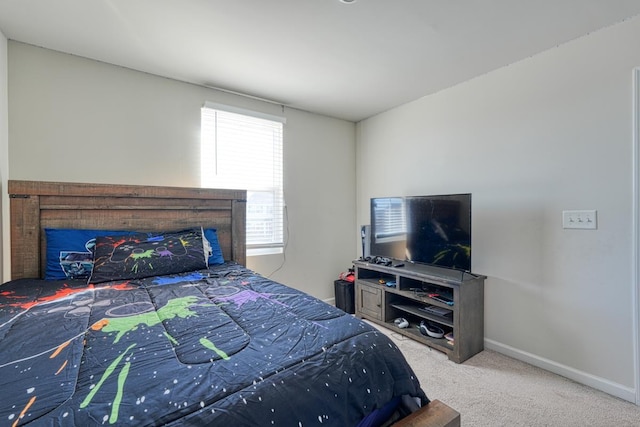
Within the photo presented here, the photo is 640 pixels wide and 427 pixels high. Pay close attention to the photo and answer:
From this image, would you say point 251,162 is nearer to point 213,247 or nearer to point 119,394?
point 213,247

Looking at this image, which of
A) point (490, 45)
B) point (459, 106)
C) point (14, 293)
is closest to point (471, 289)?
point (459, 106)

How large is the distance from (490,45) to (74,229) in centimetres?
329

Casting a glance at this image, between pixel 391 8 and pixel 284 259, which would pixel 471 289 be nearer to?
pixel 284 259

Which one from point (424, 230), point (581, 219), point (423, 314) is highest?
point (581, 219)

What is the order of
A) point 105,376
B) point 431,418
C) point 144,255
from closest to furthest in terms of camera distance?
point 105,376 < point 431,418 < point 144,255

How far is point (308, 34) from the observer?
1.94 meters

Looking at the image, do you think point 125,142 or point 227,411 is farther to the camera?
point 125,142

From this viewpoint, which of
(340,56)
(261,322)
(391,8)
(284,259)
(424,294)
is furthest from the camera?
(284,259)

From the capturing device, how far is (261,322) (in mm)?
1176

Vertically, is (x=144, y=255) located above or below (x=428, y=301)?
above

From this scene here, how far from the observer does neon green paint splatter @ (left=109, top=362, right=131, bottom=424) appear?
0.64 m

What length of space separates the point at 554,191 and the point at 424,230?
98 centimetres

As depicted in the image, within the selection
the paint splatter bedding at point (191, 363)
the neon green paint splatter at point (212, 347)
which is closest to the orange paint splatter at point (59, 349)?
the paint splatter bedding at point (191, 363)

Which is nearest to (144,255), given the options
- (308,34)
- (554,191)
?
(308,34)
